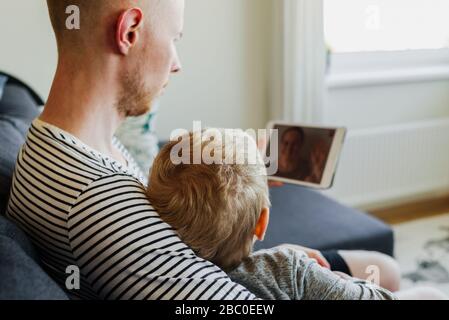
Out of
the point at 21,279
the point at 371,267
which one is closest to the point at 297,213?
the point at 371,267

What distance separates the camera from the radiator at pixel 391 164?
2.38 metres

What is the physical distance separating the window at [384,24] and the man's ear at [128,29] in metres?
1.74

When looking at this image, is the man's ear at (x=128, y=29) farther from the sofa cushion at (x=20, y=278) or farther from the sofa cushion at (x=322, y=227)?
the sofa cushion at (x=322, y=227)

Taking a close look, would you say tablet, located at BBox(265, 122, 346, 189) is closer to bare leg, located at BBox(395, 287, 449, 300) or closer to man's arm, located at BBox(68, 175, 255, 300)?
bare leg, located at BBox(395, 287, 449, 300)

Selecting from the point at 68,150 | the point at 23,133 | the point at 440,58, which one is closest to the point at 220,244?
the point at 68,150

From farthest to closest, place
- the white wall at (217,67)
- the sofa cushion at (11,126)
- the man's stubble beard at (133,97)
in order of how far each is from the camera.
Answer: the white wall at (217,67) → the sofa cushion at (11,126) → the man's stubble beard at (133,97)

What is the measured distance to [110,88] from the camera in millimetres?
753

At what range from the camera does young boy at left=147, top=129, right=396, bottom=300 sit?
0.66 metres

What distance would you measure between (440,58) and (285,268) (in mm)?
2226

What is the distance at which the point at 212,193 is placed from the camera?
66cm

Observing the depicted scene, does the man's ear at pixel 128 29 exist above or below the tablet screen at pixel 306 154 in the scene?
above

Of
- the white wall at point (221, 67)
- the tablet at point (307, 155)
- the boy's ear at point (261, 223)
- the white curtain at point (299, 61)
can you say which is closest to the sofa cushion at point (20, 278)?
the boy's ear at point (261, 223)

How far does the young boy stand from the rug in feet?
4.05

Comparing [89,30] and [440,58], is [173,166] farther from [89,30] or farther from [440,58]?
[440,58]
